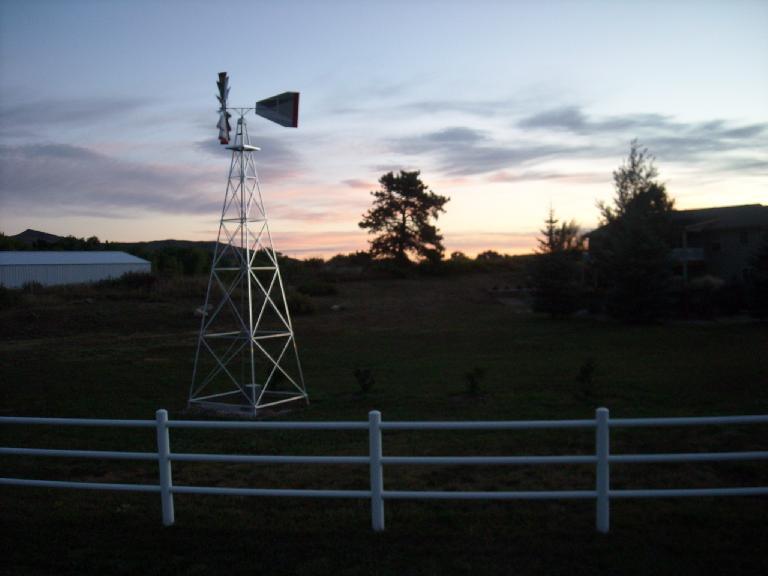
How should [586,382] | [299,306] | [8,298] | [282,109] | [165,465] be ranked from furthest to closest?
[299,306] → [8,298] → [586,382] → [282,109] → [165,465]

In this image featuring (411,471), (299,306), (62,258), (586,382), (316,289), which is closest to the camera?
(411,471)

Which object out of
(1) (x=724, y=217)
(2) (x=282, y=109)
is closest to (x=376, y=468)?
(2) (x=282, y=109)

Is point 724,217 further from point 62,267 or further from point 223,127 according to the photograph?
point 62,267

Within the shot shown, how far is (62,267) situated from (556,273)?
2679cm

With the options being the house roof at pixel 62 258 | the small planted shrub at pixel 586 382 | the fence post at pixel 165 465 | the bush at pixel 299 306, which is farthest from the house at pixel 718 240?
the fence post at pixel 165 465

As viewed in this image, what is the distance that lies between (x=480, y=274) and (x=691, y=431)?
45202 millimetres

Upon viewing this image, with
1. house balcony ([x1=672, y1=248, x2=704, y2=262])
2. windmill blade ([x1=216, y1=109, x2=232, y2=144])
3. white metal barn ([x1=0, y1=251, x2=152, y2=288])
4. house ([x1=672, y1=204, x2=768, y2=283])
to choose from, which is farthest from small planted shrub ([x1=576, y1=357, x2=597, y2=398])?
white metal barn ([x1=0, y1=251, x2=152, y2=288])

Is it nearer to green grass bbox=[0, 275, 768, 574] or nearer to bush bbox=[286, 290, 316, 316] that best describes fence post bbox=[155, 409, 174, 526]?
green grass bbox=[0, 275, 768, 574]

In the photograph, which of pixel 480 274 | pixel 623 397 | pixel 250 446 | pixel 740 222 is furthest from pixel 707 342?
pixel 480 274

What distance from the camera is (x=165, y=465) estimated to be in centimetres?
614

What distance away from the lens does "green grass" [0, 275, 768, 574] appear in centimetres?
542

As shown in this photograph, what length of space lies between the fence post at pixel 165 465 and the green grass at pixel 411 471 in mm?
186

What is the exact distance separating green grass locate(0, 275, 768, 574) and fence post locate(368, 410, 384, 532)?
0.14 m

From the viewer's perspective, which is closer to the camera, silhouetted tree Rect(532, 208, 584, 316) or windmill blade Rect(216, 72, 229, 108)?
windmill blade Rect(216, 72, 229, 108)
